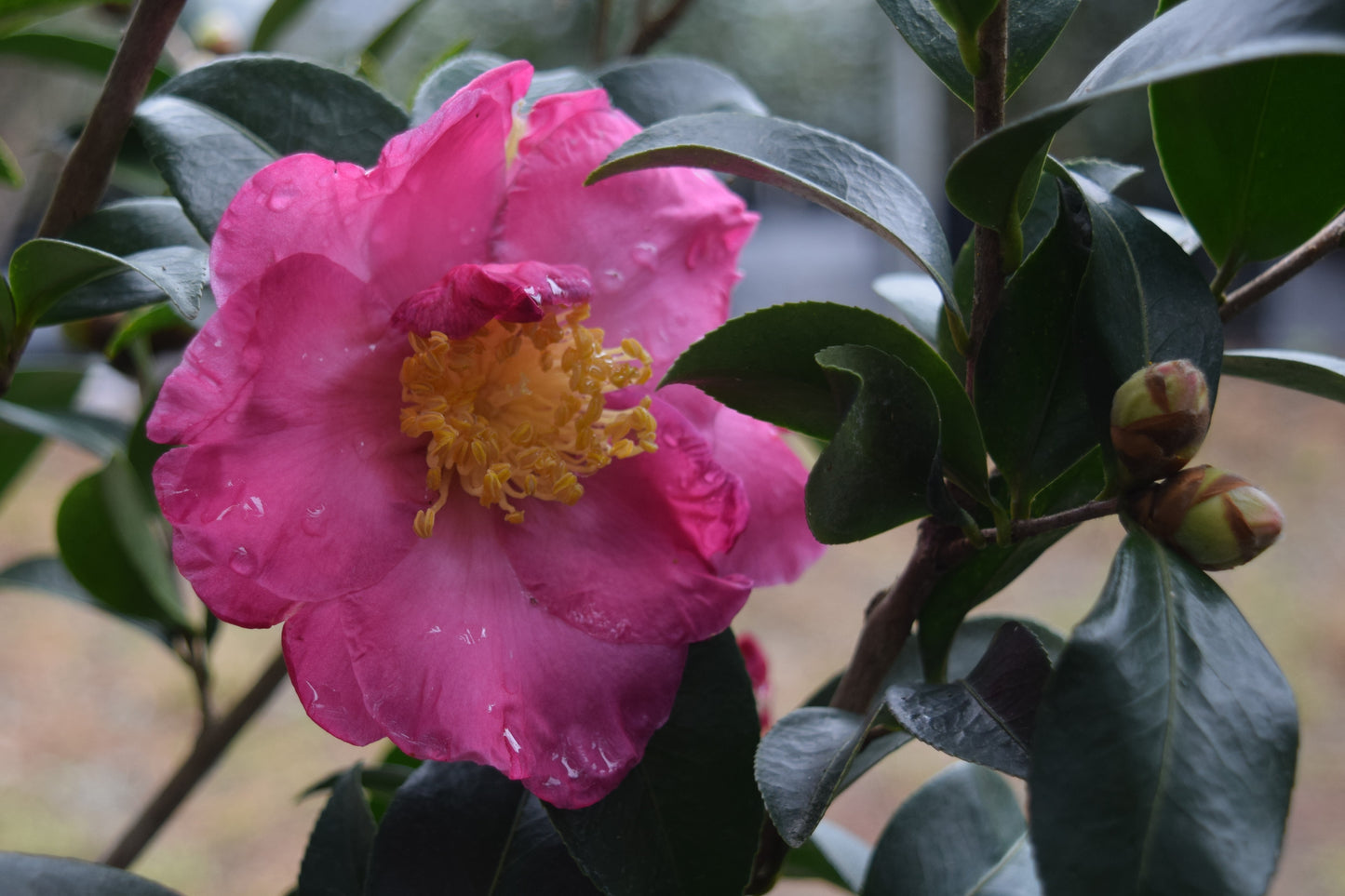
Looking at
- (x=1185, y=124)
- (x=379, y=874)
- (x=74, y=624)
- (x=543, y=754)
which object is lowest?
(x=74, y=624)

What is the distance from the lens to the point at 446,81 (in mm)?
562

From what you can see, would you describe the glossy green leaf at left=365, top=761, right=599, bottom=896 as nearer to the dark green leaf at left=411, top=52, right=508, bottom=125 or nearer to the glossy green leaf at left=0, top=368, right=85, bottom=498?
the dark green leaf at left=411, top=52, right=508, bottom=125

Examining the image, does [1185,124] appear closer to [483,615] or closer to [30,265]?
[483,615]

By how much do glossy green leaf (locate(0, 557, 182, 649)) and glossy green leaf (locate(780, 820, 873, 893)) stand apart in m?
0.47

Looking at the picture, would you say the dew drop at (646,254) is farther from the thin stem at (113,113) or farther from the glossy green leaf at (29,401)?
the glossy green leaf at (29,401)

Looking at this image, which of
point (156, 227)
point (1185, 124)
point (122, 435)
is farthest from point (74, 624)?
point (1185, 124)

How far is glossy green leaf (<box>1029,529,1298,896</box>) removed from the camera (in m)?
0.32

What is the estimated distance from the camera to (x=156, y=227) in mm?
554

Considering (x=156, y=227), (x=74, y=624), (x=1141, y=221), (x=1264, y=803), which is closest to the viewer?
Result: (x=1264, y=803)

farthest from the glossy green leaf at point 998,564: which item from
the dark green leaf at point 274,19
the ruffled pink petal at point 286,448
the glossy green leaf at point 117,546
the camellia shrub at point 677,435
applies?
the dark green leaf at point 274,19

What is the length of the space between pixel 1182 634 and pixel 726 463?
8.9 inches

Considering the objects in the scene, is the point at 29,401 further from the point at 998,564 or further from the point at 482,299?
the point at 998,564

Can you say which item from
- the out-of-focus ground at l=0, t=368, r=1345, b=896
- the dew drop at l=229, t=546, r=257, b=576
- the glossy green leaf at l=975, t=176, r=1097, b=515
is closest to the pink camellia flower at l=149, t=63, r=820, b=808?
the dew drop at l=229, t=546, r=257, b=576

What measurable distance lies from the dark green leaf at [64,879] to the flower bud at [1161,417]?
0.45 meters
